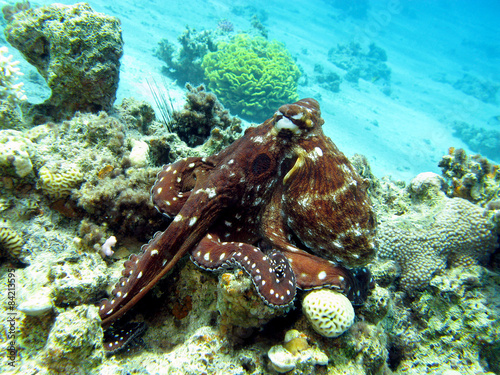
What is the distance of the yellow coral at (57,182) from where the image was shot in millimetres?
3188

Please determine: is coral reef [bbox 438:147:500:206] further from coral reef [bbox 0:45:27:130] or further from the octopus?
coral reef [bbox 0:45:27:130]

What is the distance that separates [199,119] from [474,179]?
19.6ft

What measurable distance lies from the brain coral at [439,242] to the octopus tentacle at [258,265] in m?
2.64

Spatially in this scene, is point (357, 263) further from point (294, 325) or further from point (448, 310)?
point (448, 310)

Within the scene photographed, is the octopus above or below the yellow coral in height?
above

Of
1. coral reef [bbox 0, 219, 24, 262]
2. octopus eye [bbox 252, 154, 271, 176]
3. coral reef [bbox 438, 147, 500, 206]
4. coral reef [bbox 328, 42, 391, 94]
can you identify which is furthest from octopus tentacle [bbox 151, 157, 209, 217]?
coral reef [bbox 328, 42, 391, 94]

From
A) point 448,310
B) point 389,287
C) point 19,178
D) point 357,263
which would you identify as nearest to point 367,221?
point 357,263

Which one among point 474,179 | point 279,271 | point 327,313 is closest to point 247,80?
point 474,179

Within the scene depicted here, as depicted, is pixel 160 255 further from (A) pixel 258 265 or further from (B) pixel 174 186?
(A) pixel 258 265

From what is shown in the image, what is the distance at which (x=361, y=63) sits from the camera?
35.3 m

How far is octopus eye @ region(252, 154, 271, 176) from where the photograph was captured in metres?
2.97

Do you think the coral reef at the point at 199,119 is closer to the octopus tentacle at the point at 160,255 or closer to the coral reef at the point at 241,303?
the octopus tentacle at the point at 160,255

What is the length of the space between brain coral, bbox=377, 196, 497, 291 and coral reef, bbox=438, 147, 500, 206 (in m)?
1.16

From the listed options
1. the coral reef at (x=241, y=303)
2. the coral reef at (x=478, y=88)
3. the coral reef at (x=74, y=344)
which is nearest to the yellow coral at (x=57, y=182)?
the coral reef at (x=74, y=344)
